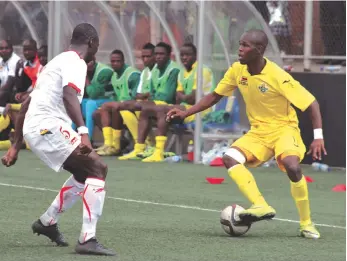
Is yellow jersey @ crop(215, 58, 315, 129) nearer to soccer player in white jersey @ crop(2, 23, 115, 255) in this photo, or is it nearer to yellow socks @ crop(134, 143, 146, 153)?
soccer player in white jersey @ crop(2, 23, 115, 255)

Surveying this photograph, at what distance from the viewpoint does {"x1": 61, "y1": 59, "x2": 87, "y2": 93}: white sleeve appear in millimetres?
8172

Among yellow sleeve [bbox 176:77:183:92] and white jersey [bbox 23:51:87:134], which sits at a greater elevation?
white jersey [bbox 23:51:87:134]

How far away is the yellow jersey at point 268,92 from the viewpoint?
10.1 metres

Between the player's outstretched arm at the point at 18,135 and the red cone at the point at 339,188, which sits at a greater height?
the player's outstretched arm at the point at 18,135

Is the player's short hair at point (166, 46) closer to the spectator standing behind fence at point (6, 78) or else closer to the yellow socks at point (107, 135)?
the yellow socks at point (107, 135)

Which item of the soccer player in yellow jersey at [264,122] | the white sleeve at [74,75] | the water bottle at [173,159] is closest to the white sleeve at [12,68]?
the water bottle at [173,159]

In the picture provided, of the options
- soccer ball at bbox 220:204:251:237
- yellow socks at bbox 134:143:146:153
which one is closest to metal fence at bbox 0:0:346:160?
yellow socks at bbox 134:143:146:153

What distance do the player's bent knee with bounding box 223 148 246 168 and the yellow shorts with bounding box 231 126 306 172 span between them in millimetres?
62

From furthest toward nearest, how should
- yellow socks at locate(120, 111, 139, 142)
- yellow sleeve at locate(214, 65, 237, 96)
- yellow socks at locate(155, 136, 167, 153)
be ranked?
yellow socks at locate(120, 111, 139, 142), yellow socks at locate(155, 136, 167, 153), yellow sleeve at locate(214, 65, 237, 96)

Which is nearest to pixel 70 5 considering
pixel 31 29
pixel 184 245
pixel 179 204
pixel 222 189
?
pixel 31 29

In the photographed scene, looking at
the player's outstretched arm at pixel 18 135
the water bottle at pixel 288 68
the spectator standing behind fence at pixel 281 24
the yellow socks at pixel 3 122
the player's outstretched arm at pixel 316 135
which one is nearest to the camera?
the player's outstretched arm at pixel 18 135


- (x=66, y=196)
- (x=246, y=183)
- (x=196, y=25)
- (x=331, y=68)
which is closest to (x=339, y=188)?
(x=331, y=68)

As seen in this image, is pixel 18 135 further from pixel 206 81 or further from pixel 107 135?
pixel 107 135

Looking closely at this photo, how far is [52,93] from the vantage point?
835 centimetres
